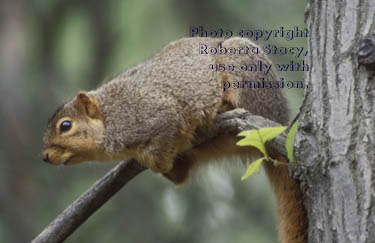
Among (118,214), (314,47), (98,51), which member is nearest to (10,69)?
(98,51)

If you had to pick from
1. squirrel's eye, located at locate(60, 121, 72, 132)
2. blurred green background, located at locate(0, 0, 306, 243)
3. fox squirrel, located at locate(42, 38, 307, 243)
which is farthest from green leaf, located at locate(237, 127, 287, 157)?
blurred green background, located at locate(0, 0, 306, 243)

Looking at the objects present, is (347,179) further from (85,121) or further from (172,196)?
(172,196)

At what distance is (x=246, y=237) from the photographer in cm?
526

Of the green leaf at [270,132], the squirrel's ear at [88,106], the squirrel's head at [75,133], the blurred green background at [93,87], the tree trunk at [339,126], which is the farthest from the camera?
the blurred green background at [93,87]

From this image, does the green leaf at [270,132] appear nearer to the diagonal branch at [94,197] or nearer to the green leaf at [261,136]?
the green leaf at [261,136]

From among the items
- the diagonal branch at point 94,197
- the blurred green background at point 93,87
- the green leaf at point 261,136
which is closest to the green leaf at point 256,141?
the green leaf at point 261,136

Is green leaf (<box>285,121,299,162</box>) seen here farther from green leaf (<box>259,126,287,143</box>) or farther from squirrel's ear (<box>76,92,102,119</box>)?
squirrel's ear (<box>76,92,102,119</box>)

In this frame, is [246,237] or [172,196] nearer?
[246,237]

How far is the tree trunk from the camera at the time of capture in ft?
5.80

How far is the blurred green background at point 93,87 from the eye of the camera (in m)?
5.31

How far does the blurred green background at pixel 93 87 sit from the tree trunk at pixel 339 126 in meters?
2.63

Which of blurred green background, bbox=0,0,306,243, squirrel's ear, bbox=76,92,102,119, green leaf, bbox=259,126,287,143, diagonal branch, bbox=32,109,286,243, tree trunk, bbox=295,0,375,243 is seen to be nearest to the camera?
tree trunk, bbox=295,0,375,243

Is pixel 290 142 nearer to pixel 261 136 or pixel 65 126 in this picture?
pixel 261 136

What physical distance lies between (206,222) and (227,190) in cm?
35
